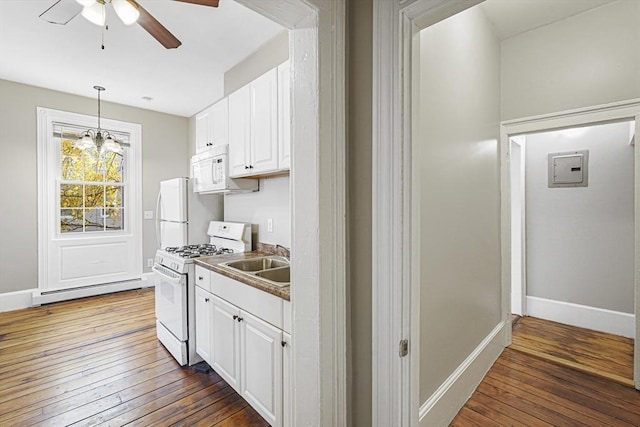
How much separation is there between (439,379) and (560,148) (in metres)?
3.01

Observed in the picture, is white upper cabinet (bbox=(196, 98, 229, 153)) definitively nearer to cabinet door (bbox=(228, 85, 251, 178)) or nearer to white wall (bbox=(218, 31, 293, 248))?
cabinet door (bbox=(228, 85, 251, 178))

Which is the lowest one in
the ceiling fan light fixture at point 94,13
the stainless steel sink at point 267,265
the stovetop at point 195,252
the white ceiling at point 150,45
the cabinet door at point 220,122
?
the stainless steel sink at point 267,265

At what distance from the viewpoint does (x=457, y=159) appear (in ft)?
6.18

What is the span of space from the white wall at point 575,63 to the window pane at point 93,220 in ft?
17.1

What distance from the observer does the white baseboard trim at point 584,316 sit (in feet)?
9.46

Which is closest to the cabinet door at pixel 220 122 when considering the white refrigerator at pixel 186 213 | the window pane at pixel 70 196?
the white refrigerator at pixel 186 213

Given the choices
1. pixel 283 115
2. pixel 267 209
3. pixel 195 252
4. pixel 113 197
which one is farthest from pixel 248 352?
pixel 113 197

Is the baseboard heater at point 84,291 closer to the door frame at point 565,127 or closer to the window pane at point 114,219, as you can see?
the window pane at point 114,219

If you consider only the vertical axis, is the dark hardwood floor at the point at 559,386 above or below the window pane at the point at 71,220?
below

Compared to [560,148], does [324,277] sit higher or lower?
lower

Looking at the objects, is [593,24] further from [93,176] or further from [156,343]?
[93,176]

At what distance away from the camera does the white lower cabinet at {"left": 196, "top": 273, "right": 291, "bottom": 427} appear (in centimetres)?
155

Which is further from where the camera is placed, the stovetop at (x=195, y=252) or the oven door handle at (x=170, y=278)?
the stovetop at (x=195, y=252)

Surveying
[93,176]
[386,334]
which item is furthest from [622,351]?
[93,176]
